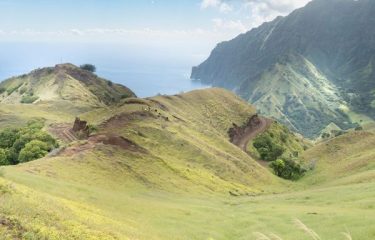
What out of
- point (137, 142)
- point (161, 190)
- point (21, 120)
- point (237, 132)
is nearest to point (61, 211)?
point (161, 190)

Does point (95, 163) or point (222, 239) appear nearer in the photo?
point (222, 239)

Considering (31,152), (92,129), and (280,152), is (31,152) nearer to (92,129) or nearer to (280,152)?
(92,129)

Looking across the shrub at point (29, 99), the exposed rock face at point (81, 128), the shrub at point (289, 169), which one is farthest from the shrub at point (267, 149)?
the shrub at point (29, 99)

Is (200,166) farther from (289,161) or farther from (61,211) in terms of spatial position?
(61,211)

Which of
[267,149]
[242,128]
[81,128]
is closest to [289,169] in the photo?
[267,149]

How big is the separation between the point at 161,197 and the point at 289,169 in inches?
2119

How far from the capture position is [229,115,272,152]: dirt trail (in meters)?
145

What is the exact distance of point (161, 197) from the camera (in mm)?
52625

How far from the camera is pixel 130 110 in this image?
99.6 m

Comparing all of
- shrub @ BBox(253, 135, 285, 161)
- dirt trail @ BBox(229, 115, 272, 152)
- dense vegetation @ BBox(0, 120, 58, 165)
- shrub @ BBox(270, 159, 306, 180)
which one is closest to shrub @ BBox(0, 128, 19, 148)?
dense vegetation @ BBox(0, 120, 58, 165)

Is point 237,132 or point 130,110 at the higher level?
point 130,110

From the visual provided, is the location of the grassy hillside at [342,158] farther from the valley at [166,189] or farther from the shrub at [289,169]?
the shrub at [289,169]

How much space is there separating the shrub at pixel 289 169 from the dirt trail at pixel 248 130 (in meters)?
36.1

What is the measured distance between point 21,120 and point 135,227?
101369mm
